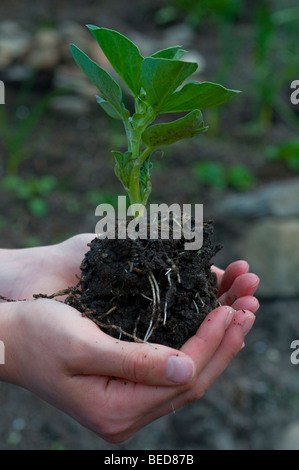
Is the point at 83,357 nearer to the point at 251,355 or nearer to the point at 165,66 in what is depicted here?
the point at 165,66

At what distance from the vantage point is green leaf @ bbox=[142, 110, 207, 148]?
0.91 meters

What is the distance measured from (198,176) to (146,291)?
2.01 m

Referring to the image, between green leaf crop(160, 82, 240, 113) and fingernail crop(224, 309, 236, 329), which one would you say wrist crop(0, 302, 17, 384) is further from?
green leaf crop(160, 82, 240, 113)

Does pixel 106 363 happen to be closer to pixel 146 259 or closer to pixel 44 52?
pixel 146 259

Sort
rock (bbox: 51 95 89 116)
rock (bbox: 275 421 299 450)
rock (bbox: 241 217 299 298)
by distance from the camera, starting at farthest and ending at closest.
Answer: rock (bbox: 51 95 89 116) → rock (bbox: 241 217 299 298) → rock (bbox: 275 421 299 450)

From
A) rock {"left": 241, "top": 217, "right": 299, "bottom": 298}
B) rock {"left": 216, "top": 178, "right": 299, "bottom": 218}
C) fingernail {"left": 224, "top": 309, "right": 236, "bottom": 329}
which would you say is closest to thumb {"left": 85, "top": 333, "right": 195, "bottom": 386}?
fingernail {"left": 224, "top": 309, "right": 236, "bottom": 329}

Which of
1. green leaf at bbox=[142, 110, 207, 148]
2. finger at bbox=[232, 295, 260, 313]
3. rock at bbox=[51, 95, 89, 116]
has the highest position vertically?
rock at bbox=[51, 95, 89, 116]

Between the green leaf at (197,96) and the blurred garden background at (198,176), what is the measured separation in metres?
1.20

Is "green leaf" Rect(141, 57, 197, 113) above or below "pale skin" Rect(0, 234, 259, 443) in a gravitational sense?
above

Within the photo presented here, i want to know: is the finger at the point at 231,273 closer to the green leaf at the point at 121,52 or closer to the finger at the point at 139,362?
the finger at the point at 139,362

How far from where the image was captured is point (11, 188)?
8.95 ft

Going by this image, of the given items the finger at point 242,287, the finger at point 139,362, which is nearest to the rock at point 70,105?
the finger at point 242,287

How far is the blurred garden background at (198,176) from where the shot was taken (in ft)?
5.70

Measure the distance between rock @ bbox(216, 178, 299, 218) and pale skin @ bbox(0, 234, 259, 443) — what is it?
1532mm
